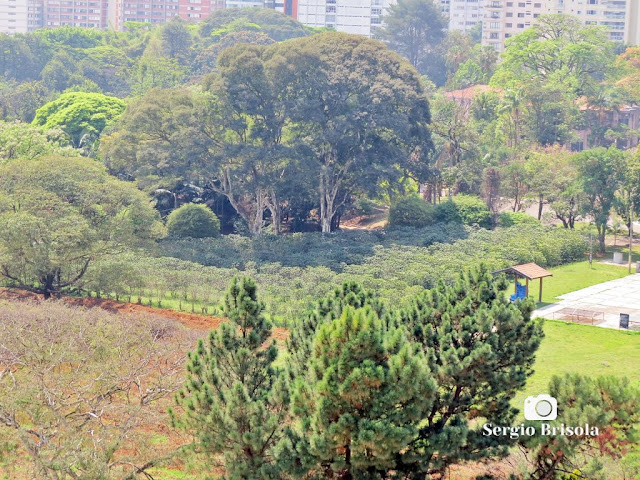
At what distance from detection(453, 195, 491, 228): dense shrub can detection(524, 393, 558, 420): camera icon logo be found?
3122 cm

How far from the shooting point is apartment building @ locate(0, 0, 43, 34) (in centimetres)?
15888

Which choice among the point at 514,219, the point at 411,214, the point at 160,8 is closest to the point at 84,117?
the point at 411,214

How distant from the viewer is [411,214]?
154 feet

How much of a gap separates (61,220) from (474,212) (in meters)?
21.9

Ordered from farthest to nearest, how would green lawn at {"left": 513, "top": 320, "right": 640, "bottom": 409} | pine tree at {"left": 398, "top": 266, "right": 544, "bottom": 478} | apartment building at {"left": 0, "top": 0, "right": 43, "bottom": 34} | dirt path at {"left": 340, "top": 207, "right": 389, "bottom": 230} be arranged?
apartment building at {"left": 0, "top": 0, "right": 43, "bottom": 34}, dirt path at {"left": 340, "top": 207, "right": 389, "bottom": 230}, green lawn at {"left": 513, "top": 320, "right": 640, "bottom": 409}, pine tree at {"left": 398, "top": 266, "right": 544, "bottom": 478}

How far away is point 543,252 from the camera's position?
135 feet

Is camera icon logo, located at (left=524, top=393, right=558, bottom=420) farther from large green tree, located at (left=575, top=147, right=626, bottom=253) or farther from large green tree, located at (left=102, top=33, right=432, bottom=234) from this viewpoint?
large green tree, located at (left=575, top=147, right=626, bottom=253)

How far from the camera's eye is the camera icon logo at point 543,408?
15531 millimetres

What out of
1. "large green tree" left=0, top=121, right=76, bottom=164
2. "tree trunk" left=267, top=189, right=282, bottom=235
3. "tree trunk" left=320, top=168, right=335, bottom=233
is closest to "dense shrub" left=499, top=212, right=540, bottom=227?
"tree trunk" left=320, top=168, right=335, bottom=233

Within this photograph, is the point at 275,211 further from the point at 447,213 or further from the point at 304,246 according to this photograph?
the point at 447,213

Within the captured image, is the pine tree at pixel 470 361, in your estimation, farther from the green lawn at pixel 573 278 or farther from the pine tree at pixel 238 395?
the green lawn at pixel 573 278

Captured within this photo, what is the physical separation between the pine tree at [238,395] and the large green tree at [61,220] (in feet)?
54.0

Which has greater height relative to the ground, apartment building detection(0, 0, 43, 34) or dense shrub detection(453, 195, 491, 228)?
apartment building detection(0, 0, 43, 34)

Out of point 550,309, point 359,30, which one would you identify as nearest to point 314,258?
point 550,309
